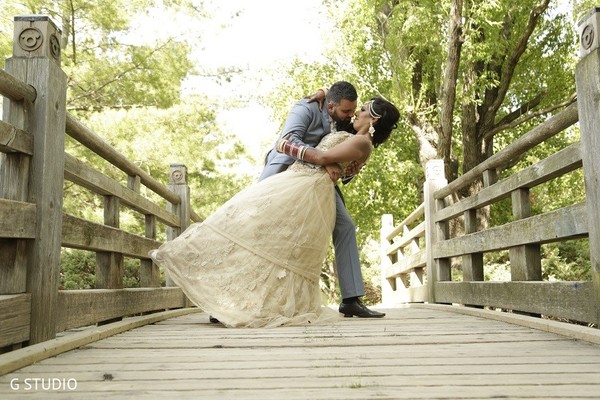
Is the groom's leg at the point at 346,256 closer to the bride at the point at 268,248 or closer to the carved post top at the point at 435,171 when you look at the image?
the bride at the point at 268,248

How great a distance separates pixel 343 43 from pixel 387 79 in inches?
52.4

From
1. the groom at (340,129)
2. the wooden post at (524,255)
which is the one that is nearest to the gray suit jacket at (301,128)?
the groom at (340,129)

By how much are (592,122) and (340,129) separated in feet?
5.95

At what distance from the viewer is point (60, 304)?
2781 mm

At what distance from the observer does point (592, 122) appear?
105 inches

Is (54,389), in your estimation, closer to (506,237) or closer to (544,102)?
(506,237)

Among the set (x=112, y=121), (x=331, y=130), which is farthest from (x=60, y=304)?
(x=112, y=121)

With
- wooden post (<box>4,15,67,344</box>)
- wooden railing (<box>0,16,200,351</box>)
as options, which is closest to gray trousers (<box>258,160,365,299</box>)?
wooden railing (<box>0,16,200,351</box>)

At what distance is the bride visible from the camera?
12.1 ft

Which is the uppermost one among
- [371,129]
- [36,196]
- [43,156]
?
[371,129]

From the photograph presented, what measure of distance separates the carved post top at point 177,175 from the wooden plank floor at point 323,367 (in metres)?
2.95

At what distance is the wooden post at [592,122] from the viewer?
2609 millimetres

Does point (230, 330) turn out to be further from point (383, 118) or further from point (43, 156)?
point (383, 118)

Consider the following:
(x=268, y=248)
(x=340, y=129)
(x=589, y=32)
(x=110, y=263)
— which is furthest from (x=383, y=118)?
(x=110, y=263)
